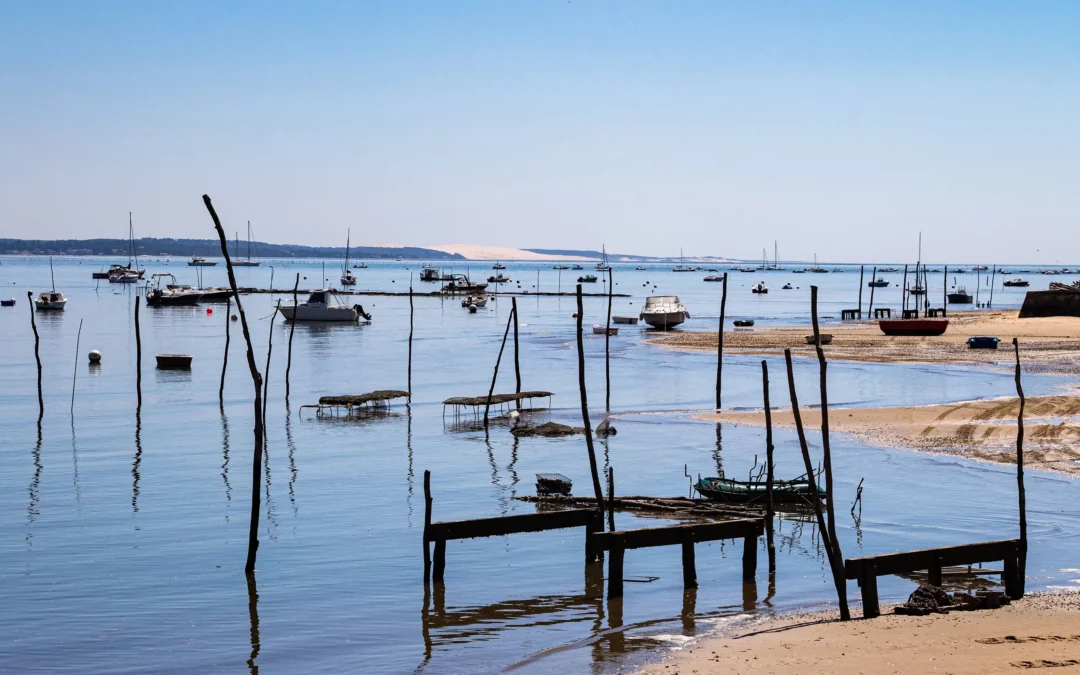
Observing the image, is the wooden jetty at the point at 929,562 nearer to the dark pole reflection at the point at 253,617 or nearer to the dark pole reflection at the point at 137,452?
the dark pole reflection at the point at 253,617

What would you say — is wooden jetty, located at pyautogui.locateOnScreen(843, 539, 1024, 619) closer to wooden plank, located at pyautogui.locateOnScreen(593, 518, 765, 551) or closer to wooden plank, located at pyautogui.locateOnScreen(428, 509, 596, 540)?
wooden plank, located at pyautogui.locateOnScreen(593, 518, 765, 551)

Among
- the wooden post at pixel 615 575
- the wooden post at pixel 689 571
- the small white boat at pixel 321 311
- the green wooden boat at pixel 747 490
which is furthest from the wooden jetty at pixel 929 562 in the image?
the small white boat at pixel 321 311

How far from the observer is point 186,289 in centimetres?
11788

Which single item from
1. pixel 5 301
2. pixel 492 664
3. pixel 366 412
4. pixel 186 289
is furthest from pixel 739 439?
pixel 5 301

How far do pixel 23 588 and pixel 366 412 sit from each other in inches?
892

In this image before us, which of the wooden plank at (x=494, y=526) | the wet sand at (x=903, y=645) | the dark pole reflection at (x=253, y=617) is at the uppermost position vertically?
the wooden plank at (x=494, y=526)

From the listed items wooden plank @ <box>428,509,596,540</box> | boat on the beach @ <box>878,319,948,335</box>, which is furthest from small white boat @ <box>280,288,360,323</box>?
wooden plank @ <box>428,509,596,540</box>

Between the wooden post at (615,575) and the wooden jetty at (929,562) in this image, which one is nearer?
the wooden jetty at (929,562)

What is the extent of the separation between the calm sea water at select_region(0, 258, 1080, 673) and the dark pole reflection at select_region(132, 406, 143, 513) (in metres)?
0.14

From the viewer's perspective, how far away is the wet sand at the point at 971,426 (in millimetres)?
28609

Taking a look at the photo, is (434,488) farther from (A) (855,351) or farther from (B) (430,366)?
(A) (855,351)

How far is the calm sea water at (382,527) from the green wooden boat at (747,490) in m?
0.88

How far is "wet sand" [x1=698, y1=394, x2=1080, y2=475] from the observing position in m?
28.6

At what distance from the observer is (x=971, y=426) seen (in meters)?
33.2
